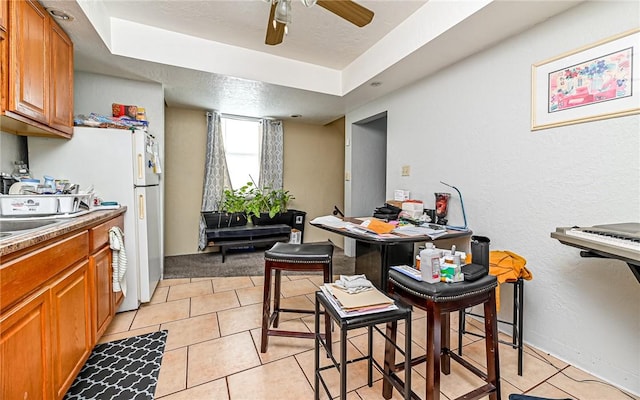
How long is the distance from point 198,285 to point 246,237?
1.14 meters

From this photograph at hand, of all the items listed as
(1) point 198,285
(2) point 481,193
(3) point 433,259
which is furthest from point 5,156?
(2) point 481,193

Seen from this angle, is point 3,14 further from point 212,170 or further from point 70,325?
point 212,170

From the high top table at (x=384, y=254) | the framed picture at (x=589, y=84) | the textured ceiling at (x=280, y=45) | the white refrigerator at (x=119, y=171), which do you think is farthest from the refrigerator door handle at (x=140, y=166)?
the framed picture at (x=589, y=84)

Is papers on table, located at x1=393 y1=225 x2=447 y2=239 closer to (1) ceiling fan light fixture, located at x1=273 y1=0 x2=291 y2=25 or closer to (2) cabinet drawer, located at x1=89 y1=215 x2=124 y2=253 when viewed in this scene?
(1) ceiling fan light fixture, located at x1=273 y1=0 x2=291 y2=25

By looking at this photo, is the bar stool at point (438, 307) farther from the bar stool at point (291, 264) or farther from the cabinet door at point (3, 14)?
the cabinet door at point (3, 14)

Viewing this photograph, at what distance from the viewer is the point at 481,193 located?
2.29 m

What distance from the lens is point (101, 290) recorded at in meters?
1.80

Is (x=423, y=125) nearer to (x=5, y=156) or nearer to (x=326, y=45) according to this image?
(x=326, y=45)

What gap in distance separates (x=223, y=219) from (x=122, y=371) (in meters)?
2.67

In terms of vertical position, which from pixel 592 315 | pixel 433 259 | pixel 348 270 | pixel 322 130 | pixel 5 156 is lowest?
pixel 348 270

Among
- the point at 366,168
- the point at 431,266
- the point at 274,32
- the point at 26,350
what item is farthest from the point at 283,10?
the point at 366,168

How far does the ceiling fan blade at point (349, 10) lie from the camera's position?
163 cm

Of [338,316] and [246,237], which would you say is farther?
[246,237]

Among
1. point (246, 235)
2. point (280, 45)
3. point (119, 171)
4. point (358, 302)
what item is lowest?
point (246, 235)
